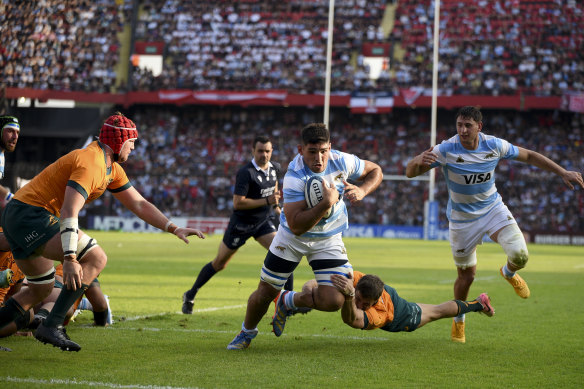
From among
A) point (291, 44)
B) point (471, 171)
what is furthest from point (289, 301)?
point (291, 44)

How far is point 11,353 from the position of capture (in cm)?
675

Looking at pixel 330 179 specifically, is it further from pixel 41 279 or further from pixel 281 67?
pixel 281 67

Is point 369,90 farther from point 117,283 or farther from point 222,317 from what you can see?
point 222,317

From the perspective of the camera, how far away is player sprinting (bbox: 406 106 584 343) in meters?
8.69

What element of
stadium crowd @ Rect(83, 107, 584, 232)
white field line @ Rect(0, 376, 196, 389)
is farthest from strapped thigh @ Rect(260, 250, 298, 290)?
stadium crowd @ Rect(83, 107, 584, 232)

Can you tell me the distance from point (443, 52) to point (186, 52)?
14.4 m

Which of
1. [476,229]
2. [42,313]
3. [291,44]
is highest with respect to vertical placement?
[291,44]

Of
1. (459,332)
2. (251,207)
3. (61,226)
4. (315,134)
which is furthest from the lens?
(251,207)

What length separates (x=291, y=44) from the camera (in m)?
43.6

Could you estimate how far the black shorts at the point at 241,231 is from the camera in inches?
420

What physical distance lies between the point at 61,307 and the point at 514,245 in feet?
16.3

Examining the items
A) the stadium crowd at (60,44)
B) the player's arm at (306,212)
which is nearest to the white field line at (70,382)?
the player's arm at (306,212)

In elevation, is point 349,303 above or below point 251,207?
below

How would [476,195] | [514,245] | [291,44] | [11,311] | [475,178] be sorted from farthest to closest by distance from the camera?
[291,44] → [476,195] → [475,178] → [514,245] → [11,311]
